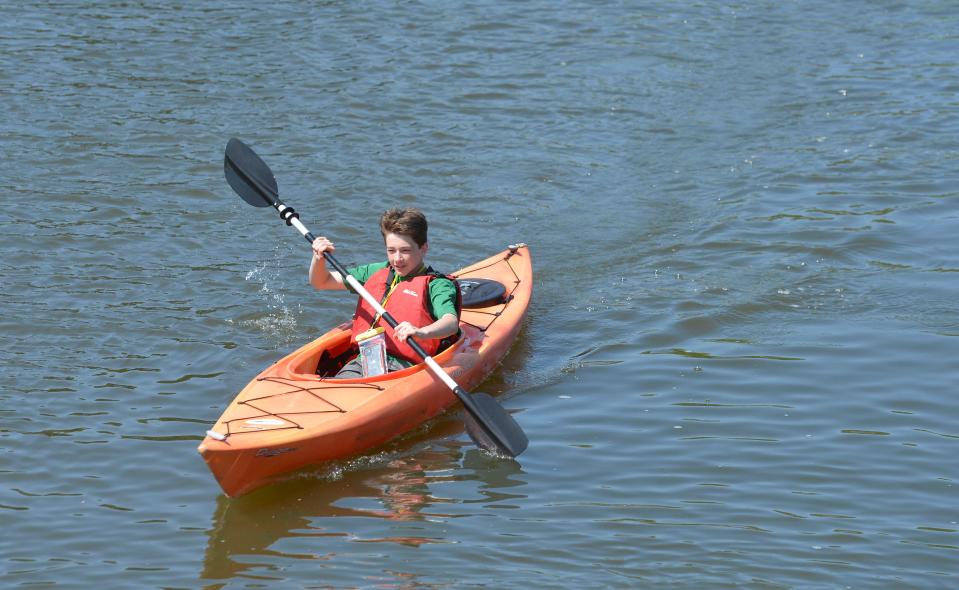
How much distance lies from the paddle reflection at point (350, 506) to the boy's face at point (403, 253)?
2.87 ft

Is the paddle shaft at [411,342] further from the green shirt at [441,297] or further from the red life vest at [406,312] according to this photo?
the green shirt at [441,297]

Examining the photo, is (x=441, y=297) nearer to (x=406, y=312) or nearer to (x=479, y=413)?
(x=406, y=312)

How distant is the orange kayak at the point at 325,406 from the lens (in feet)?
17.2

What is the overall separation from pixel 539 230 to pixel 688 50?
15.0 ft

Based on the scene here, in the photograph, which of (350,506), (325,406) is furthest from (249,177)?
(350,506)

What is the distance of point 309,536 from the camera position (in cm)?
506

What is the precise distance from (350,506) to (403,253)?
1.35 m

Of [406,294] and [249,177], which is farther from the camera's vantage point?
[249,177]

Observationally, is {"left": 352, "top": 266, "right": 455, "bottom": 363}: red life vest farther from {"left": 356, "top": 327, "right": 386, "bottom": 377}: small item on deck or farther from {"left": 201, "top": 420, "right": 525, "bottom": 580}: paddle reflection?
{"left": 201, "top": 420, "right": 525, "bottom": 580}: paddle reflection

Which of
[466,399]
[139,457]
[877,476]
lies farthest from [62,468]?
[877,476]

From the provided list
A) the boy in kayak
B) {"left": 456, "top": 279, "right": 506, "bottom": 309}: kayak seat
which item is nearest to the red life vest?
the boy in kayak

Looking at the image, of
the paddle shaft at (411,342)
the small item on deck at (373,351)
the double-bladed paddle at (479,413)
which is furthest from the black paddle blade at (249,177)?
the small item on deck at (373,351)

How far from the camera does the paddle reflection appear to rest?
495 cm

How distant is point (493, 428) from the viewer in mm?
5719
